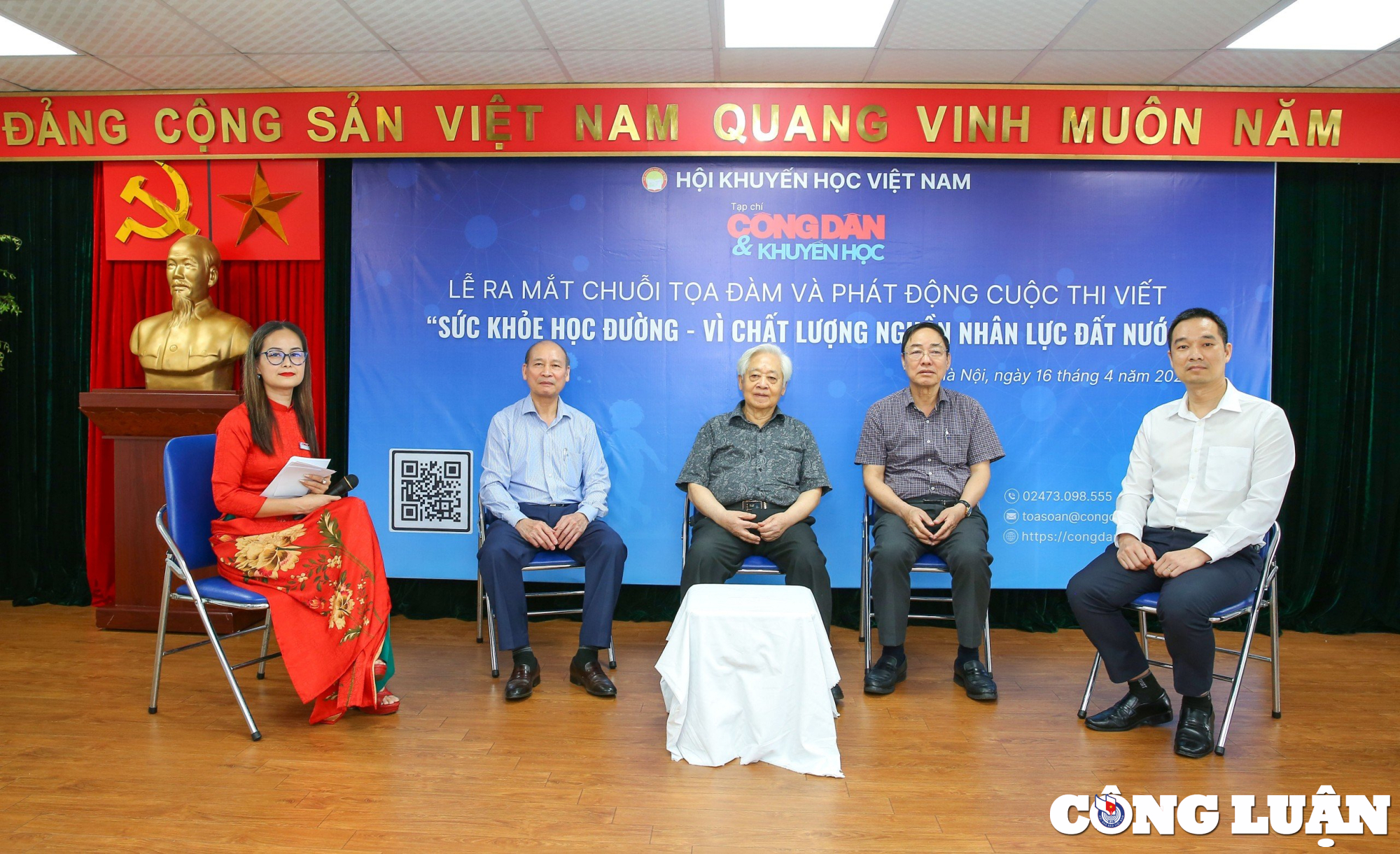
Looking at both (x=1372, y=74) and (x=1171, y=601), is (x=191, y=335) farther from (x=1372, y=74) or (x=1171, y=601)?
(x=1372, y=74)

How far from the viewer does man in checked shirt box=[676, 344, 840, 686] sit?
134 inches

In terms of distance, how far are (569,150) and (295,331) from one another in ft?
5.37

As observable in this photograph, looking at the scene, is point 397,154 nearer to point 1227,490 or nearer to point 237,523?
point 237,523

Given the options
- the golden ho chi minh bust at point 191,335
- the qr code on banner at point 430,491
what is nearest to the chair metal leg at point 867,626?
the qr code on banner at point 430,491

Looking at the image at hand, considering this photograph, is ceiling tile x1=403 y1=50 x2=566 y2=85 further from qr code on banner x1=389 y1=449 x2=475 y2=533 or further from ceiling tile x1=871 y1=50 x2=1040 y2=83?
qr code on banner x1=389 y1=449 x2=475 y2=533

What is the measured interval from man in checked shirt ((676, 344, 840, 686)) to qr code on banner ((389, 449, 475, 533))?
1246 mm

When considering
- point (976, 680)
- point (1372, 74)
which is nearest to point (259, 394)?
point (976, 680)

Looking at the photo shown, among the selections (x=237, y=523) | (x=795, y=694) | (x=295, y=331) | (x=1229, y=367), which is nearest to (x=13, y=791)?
(x=237, y=523)

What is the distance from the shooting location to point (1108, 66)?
3871 mm

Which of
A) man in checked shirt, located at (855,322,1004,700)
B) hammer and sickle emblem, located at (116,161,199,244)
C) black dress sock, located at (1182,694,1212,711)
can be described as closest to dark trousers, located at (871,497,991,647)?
man in checked shirt, located at (855,322,1004,700)

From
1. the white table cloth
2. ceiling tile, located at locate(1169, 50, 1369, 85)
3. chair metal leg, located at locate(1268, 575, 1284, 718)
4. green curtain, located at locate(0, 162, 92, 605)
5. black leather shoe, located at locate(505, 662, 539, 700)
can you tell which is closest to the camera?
the white table cloth

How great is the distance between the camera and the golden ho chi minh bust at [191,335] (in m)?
3.94

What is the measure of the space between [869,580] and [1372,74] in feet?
10.6

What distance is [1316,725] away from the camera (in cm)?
294
